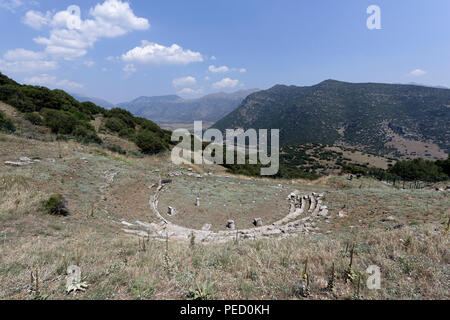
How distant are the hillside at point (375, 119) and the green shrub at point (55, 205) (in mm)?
105010

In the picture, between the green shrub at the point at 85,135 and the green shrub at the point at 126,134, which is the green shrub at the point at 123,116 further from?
the green shrub at the point at 85,135

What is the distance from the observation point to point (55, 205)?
25.3 feet

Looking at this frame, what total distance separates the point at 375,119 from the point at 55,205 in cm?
13026

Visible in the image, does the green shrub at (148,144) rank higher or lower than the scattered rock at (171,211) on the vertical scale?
higher

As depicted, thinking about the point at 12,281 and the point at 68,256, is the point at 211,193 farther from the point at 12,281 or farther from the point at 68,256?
the point at 12,281

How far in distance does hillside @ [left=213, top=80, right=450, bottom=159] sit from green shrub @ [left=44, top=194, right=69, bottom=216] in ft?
345

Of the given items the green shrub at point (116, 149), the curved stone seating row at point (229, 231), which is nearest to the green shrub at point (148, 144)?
the green shrub at point (116, 149)

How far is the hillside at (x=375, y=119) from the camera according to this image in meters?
88.2

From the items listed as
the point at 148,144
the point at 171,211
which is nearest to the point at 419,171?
the point at 171,211

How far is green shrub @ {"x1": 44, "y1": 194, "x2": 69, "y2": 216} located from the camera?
7.60 m

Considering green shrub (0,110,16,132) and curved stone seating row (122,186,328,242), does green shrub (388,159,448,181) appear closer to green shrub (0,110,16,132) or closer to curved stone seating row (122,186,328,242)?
curved stone seating row (122,186,328,242)

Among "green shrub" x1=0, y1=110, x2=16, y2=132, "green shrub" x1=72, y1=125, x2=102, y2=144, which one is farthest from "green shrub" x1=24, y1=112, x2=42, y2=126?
"green shrub" x1=0, y1=110, x2=16, y2=132

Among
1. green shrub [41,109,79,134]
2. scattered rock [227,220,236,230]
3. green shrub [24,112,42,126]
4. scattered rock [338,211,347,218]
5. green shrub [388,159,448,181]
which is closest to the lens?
scattered rock [227,220,236,230]
